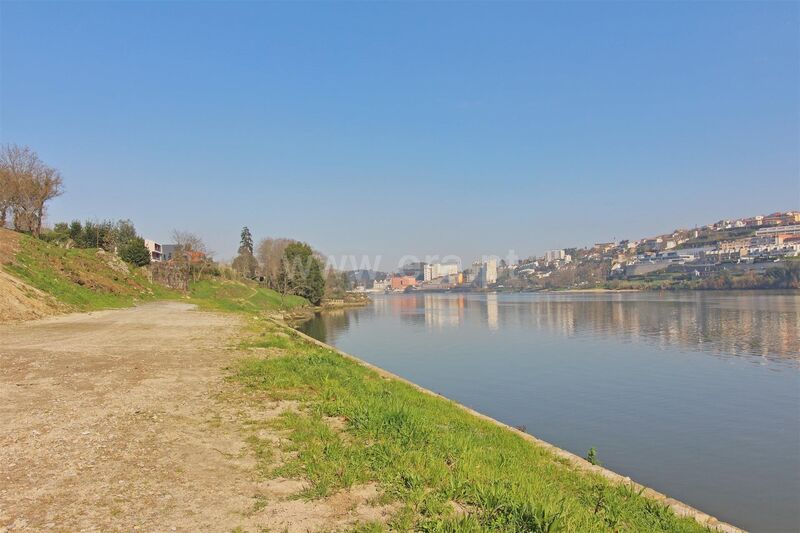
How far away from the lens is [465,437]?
7797 mm

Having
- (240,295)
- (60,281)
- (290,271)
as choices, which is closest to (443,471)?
(60,281)

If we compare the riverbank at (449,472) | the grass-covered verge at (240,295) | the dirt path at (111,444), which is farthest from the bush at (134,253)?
the riverbank at (449,472)

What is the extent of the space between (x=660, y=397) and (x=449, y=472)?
16.0 m

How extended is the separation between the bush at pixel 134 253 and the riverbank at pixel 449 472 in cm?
4649

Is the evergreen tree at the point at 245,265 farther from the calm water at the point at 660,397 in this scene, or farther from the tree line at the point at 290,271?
the calm water at the point at 660,397

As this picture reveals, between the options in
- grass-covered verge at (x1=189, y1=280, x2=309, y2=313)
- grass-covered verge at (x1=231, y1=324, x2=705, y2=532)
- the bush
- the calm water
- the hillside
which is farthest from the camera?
grass-covered verge at (x1=189, y1=280, x2=309, y2=313)

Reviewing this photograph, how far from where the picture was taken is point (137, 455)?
5969mm

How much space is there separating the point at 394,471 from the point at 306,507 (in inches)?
49.7

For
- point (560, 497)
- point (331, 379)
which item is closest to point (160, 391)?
point (331, 379)

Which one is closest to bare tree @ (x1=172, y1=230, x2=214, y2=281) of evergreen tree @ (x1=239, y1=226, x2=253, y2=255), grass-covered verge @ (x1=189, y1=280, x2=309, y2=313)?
grass-covered verge @ (x1=189, y1=280, x2=309, y2=313)

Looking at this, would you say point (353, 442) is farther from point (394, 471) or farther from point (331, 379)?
point (331, 379)

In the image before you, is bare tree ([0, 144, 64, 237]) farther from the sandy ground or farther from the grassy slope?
the sandy ground

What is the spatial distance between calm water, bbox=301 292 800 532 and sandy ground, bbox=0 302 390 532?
8.77 metres

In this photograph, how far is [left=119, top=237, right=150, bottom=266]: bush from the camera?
49.4 m
